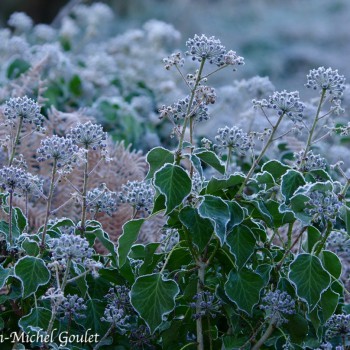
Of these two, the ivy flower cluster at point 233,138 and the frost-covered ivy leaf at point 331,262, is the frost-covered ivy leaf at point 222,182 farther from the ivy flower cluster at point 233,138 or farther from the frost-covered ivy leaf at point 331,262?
the frost-covered ivy leaf at point 331,262

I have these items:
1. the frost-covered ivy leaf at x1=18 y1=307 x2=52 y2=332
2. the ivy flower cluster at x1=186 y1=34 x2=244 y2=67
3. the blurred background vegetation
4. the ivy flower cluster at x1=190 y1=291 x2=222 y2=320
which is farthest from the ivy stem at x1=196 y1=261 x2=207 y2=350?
the blurred background vegetation

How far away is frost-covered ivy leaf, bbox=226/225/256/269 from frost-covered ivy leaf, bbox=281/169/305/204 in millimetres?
124

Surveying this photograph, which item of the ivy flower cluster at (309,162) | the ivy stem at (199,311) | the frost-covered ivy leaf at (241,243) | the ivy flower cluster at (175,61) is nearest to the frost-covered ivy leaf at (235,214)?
the frost-covered ivy leaf at (241,243)

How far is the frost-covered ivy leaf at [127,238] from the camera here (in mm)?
1673

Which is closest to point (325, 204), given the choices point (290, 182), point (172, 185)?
point (290, 182)

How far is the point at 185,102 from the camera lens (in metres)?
1.78

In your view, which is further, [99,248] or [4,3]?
[4,3]

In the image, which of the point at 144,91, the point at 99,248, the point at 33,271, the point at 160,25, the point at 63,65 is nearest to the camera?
the point at 33,271

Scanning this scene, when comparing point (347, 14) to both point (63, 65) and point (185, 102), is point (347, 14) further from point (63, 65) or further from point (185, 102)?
point (185, 102)

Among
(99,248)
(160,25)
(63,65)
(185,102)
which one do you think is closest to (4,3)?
(160,25)

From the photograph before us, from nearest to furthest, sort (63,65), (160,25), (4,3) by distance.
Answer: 1. (63,65)
2. (160,25)
3. (4,3)

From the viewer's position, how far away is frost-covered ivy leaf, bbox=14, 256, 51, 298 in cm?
163

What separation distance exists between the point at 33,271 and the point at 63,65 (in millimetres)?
2577

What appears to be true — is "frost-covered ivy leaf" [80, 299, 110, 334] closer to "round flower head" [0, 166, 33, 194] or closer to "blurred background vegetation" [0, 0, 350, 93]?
"round flower head" [0, 166, 33, 194]
